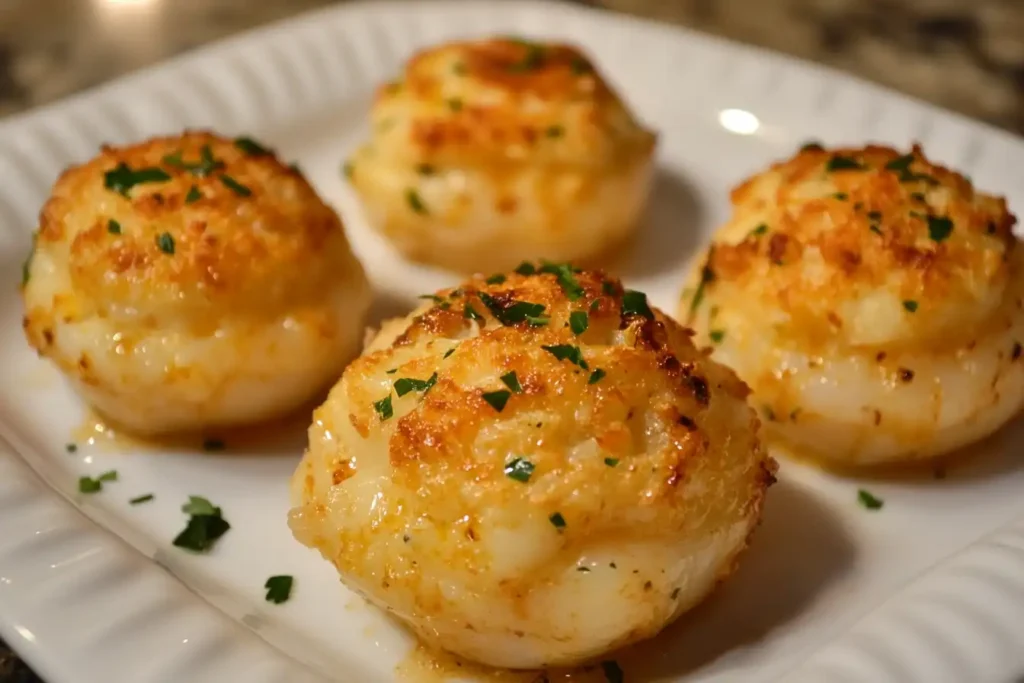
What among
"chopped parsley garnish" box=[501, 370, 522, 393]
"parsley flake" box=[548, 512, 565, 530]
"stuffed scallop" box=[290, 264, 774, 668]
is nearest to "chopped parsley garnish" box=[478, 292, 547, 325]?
"stuffed scallop" box=[290, 264, 774, 668]

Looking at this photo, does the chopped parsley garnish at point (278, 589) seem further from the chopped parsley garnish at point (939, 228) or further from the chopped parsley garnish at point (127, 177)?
the chopped parsley garnish at point (939, 228)

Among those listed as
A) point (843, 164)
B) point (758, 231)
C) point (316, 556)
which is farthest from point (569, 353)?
point (843, 164)

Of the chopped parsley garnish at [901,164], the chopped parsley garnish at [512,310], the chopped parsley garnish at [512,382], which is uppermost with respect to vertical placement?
the chopped parsley garnish at [512,382]

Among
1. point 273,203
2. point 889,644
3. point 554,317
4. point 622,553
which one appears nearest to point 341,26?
point 273,203

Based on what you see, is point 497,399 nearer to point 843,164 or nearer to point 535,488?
point 535,488

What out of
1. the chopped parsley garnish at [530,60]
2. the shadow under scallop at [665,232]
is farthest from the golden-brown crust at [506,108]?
the shadow under scallop at [665,232]
